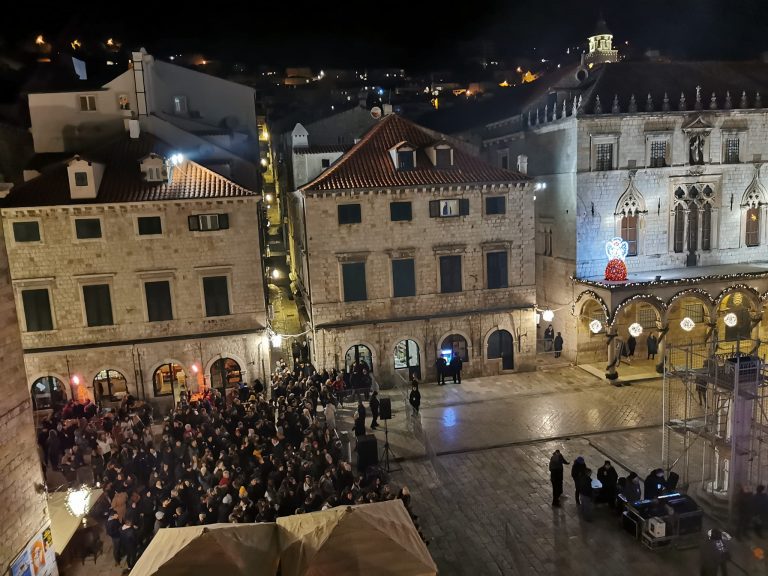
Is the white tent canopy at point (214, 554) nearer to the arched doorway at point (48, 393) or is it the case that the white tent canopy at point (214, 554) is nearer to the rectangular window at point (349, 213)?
the arched doorway at point (48, 393)

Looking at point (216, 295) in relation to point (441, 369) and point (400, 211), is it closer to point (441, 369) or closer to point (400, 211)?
point (400, 211)

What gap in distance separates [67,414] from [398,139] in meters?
19.6

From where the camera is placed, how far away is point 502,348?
30.8 m

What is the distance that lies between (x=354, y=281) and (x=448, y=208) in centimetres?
581

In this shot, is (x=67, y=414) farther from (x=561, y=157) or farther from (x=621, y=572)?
(x=561, y=157)

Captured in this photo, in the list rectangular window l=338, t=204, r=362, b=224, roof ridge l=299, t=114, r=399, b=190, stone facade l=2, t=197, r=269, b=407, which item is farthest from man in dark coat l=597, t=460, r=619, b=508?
roof ridge l=299, t=114, r=399, b=190

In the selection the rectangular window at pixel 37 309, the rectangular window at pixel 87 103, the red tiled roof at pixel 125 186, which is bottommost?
the rectangular window at pixel 37 309

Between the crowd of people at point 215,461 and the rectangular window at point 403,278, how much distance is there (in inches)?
A: 255

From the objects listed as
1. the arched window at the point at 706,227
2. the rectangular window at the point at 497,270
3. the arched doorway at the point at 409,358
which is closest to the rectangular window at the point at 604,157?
the arched window at the point at 706,227

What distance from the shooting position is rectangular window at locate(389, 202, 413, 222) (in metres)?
28.5

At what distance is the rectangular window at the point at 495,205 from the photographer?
2950 cm

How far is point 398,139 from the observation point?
3064cm

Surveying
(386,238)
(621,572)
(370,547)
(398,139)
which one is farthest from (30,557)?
(398,139)

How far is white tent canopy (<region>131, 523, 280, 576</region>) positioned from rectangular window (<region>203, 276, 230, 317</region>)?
1701 centimetres
